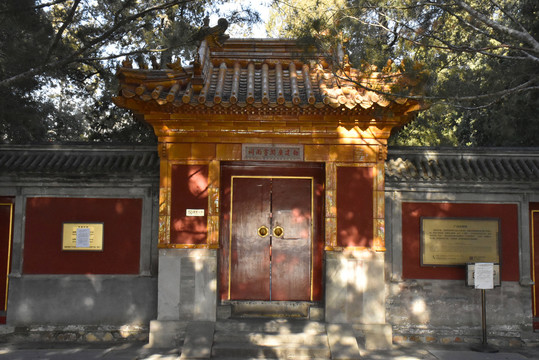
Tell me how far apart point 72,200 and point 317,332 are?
4344 millimetres

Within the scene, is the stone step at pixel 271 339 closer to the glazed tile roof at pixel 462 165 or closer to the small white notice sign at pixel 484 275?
the small white notice sign at pixel 484 275

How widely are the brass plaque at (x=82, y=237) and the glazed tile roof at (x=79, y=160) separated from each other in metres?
0.83

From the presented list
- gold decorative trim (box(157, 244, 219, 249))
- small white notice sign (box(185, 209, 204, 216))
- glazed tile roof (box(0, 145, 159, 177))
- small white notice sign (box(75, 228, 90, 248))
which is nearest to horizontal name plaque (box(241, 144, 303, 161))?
small white notice sign (box(185, 209, 204, 216))

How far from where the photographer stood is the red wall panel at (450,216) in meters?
7.06

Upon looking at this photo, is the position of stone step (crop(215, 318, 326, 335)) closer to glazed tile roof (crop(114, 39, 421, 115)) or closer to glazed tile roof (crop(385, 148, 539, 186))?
glazed tile roof (crop(385, 148, 539, 186))

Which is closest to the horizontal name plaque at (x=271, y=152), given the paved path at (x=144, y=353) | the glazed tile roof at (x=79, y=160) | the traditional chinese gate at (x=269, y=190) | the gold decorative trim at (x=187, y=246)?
the traditional chinese gate at (x=269, y=190)

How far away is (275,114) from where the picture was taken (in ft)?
21.0

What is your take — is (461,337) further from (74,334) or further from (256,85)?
(74,334)

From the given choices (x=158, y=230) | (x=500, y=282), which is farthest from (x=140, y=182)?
(x=500, y=282)

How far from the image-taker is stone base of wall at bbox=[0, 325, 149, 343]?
6918 millimetres

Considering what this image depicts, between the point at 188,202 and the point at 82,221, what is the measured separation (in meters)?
1.88

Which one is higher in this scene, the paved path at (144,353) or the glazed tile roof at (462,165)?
the glazed tile roof at (462,165)

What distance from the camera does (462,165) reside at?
729 cm

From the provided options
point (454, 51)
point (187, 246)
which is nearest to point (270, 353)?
point (187, 246)
